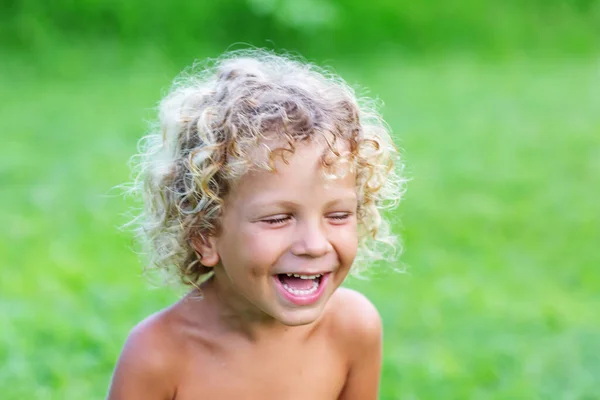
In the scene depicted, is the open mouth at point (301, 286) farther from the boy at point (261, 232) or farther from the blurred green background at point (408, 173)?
the blurred green background at point (408, 173)

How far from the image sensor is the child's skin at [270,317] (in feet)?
7.71

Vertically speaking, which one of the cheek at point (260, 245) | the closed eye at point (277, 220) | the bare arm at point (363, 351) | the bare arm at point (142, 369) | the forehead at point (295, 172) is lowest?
the bare arm at point (142, 369)

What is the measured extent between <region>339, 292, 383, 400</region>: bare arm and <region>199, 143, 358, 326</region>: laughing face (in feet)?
1.26

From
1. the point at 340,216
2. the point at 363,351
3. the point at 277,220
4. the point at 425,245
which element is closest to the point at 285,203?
the point at 277,220

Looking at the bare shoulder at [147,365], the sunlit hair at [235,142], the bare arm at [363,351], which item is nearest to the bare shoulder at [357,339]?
the bare arm at [363,351]

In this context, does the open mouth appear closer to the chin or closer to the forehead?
the chin

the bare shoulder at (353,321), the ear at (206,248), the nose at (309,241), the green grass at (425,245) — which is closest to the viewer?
the nose at (309,241)

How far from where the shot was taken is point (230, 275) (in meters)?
2.47

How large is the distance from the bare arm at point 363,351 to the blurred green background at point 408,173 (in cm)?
99

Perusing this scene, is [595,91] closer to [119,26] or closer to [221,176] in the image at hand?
[119,26]

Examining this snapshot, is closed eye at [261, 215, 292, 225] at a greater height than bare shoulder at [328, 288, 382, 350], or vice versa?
closed eye at [261, 215, 292, 225]

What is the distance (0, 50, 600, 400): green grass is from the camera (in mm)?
4113

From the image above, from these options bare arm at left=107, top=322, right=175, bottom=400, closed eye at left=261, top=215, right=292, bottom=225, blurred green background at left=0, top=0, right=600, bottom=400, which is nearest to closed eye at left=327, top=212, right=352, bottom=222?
closed eye at left=261, top=215, right=292, bottom=225

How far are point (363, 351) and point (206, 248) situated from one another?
603 millimetres
